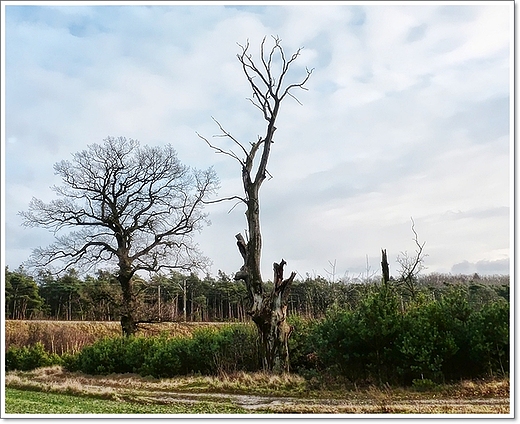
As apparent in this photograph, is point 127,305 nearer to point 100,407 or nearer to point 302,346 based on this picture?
point 302,346

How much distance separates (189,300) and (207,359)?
4.55ft

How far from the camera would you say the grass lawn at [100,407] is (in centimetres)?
499

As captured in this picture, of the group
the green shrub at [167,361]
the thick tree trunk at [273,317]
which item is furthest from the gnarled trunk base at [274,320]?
the green shrub at [167,361]

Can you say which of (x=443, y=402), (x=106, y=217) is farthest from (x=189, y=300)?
(x=443, y=402)

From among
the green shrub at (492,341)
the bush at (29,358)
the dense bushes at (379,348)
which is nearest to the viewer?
the green shrub at (492,341)

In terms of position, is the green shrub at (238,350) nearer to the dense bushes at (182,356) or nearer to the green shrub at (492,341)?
the dense bushes at (182,356)

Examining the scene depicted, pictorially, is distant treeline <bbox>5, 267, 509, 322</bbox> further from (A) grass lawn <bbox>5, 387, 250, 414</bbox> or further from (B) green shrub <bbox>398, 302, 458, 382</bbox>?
(A) grass lawn <bbox>5, 387, 250, 414</bbox>

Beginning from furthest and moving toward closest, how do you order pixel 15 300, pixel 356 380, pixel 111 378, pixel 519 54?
pixel 111 378 → pixel 15 300 → pixel 356 380 → pixel 519 54

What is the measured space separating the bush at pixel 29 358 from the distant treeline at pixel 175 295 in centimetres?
40

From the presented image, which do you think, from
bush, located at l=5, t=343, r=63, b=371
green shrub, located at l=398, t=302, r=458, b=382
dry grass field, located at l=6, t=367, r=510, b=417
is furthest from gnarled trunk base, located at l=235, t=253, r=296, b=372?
bush, located at l=5, t=343, r=63, b=371

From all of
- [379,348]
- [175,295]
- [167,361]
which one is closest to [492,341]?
[379,348]

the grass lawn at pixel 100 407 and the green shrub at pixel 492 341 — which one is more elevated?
the green shrub at pixel 492 341

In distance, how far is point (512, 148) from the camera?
532 cm
